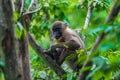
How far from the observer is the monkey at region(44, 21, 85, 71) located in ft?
24.4

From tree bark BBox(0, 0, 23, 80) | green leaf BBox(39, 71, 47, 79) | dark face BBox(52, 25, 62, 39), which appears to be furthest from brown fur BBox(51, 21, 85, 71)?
tree bark BBox(0, 0, 23, 80)

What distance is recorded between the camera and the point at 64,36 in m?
8.48

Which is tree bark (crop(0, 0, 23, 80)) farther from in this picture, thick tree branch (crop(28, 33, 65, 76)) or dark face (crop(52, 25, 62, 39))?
dark face (crop(52, 25, 62, 39))

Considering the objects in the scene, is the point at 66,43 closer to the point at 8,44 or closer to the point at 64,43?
the point at 64,43

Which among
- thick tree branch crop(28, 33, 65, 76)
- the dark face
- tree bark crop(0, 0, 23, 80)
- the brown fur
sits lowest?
the brown fur

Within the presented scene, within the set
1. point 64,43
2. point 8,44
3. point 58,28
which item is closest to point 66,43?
point 64,43

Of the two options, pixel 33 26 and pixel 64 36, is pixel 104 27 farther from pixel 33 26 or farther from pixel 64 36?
pixel 64 36

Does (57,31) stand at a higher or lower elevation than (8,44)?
lower

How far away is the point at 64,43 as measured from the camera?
26.1ft

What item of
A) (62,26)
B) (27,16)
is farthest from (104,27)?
(62,26)

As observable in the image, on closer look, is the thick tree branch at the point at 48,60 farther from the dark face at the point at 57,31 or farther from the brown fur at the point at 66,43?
the dark face at the point at 57,31

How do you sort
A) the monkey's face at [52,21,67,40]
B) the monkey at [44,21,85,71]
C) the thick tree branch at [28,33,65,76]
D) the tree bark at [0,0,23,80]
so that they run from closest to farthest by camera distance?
the tree bark at [0,0,23,80]
the thick tree branch at [28,33,65,76]
the monkey at [44,21,85,71]
the monkey's face at [52,21,67,40]

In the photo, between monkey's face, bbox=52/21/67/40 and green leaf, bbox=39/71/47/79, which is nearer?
green leaf, bbox=39/71/47/79

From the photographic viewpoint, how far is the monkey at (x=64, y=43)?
7.45m
